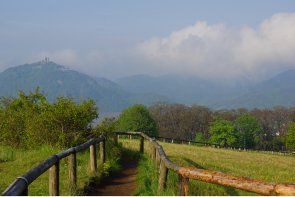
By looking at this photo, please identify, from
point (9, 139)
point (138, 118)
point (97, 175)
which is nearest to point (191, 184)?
Answer: point (97, 175)

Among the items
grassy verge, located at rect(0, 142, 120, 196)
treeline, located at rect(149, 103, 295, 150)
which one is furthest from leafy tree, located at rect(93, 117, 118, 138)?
treeline, located at rect(149, 103, 295, 150)

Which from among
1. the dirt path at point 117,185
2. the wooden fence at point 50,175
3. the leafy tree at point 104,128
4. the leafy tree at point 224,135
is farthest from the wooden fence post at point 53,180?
the leafy tree at point 224,135

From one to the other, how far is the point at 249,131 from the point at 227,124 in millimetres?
19024

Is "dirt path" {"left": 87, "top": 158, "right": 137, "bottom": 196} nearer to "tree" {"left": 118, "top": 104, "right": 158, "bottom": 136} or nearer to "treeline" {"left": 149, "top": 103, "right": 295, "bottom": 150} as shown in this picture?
"tree" {"left": 118, "top": 104, "right": 158, "bottom": 136}

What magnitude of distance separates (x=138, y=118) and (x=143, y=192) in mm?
89805

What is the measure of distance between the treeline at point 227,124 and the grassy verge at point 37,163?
9595 cm

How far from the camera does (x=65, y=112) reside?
65.4ft

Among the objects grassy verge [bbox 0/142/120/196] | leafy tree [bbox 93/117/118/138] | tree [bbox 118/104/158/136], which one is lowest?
grassy verge [bbox 0/142/120/196]

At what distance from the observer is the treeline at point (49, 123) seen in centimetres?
1970

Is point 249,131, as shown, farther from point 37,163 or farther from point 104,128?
point 37,163

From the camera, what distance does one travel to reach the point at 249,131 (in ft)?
424

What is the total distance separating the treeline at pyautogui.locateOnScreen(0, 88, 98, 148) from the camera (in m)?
19.7

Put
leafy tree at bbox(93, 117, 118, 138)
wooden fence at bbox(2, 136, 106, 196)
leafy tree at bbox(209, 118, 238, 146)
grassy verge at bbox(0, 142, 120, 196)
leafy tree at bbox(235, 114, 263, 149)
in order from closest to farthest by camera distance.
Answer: wooden fence at bbox(2, 136, 106, 196) → grassy verge at bbox(0, 142, 120, 196) → leafy tree at bbox(93, 117, 118, 138) → leafy tree at bbox(209, 118, 238, 146) → leafy tree at bbox(235, 114, 263, 149)

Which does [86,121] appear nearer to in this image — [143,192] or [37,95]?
[37,95]
